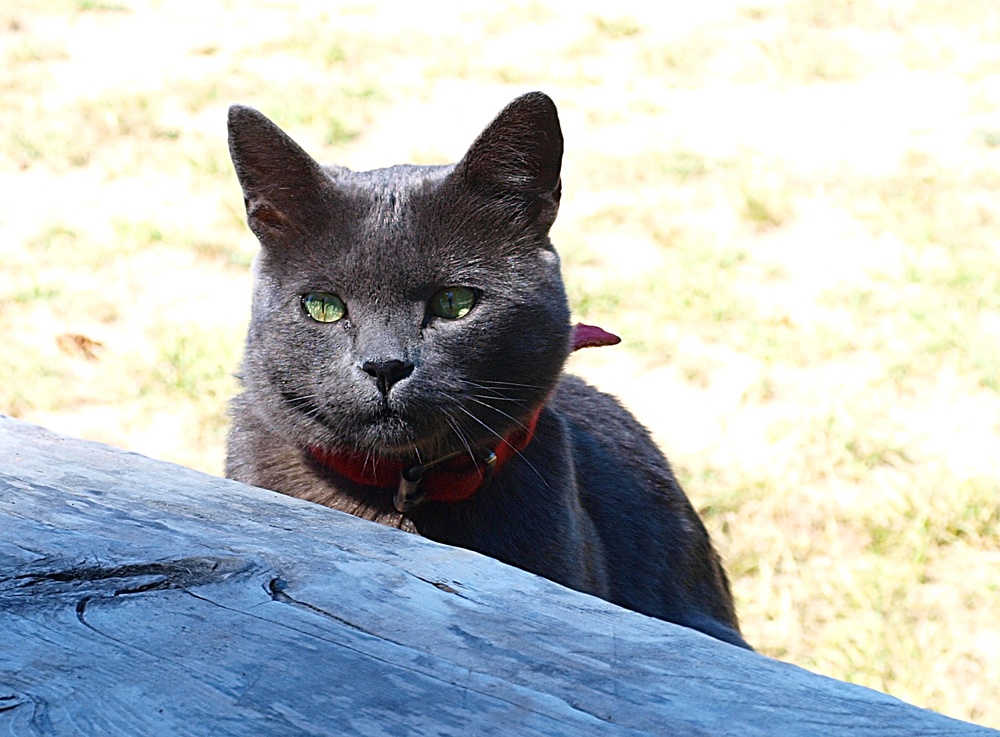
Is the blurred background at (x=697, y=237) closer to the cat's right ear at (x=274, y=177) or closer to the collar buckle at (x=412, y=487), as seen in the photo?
the collar buckle at (x=412, y=487)

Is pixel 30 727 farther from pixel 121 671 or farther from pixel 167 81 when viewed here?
pixel 167 81

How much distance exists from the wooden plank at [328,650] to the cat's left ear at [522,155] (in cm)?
92

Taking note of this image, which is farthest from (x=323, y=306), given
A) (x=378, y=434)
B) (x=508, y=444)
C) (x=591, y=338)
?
(x=591, y=338)

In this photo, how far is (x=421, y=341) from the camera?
186 cm

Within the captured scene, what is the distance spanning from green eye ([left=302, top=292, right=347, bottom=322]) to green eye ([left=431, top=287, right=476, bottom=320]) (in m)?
0.16

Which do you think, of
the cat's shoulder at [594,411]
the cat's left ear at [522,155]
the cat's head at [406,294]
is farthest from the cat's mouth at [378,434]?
the cat's shoulder at [594,411]

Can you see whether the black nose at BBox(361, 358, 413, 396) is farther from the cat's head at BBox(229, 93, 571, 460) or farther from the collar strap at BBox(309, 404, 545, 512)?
the collar strap at BBox(309, 404, 545, 512)

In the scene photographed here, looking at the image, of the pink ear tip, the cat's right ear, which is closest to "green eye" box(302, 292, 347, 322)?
the cat's right ear

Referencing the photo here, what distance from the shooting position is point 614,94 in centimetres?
579

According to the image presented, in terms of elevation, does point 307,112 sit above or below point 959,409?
above

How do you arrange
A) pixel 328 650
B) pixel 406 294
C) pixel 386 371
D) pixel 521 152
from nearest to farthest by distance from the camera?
1. pixel 328 650
2. pixel 386 371
3. pixel 406 294
4. pixel 521 152

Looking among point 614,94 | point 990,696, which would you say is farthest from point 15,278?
point 990,696

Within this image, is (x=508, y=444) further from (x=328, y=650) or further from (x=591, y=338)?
(x=328, y=650)

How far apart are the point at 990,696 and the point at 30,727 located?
2370 millimetres
